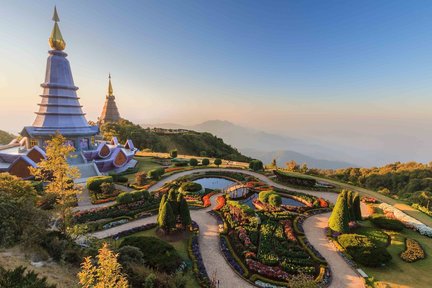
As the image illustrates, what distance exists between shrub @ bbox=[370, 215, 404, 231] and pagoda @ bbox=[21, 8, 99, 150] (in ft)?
148

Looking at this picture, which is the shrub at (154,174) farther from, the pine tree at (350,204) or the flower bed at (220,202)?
the pine tree at (350,204)

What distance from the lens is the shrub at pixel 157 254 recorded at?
49.6 feet

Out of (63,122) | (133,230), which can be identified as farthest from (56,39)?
(133,230)

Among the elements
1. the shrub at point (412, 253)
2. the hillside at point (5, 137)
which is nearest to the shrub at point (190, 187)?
the shrub at point (412, 253)

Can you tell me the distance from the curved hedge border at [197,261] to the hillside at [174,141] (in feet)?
169

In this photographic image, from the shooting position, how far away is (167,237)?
1986 cm

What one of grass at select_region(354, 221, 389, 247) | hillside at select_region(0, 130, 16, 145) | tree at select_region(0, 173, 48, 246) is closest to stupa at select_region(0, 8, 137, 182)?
tree at select_region(0, 173, 48, 246)

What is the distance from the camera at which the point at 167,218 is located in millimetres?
19719

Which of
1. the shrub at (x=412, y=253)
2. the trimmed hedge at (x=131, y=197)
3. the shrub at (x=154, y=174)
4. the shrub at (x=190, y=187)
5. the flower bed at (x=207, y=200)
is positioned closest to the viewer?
the shrub at (x=412, y=253)

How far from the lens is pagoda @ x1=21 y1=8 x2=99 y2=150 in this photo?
37406 mm

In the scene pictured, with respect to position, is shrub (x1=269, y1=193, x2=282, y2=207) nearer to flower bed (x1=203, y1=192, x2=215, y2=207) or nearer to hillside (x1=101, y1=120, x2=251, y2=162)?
flower bed (x1=203, y1=192, x2=215, y2=207)

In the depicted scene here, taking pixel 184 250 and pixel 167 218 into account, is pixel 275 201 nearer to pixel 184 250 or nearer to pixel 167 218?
pixel 184 250

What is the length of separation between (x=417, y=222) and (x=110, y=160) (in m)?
44.3

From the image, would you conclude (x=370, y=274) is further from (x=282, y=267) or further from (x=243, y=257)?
(x=243, y=257)
